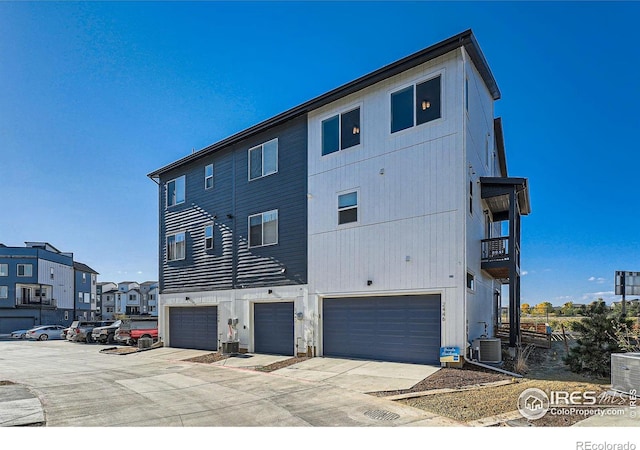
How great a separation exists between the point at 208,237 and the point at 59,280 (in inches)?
1602

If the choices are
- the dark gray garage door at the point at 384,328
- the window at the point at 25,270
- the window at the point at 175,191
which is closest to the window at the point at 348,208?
the dark gray garage door at the point at 384,328

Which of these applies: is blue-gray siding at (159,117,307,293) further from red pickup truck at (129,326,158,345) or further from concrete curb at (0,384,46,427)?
concrete curb at (0,384,46,427)

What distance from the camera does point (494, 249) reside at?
15.2 m

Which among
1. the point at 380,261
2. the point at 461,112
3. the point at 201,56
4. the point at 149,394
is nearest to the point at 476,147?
the point at 461,112

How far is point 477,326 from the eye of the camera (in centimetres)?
1406

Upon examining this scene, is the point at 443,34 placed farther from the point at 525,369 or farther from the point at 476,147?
the point at 525,369

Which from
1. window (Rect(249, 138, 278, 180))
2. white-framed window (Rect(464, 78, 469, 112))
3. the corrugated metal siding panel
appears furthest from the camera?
window (Rect(249, 138, 278, 180))

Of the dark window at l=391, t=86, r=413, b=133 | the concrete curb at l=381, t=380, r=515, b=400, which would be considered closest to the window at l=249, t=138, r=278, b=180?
the dark window at l=391, t=86, r=413, b=133

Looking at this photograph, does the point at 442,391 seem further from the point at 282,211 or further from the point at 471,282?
the point at 282,211

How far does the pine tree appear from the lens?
994cm

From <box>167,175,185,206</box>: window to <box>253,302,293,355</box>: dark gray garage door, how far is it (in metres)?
7.70

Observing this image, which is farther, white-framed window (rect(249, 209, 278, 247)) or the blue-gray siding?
white-framed window (rect(249, 209, 278, 247))

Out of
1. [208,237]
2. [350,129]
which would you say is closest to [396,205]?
[350,129]

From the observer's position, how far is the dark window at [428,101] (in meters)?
12.9
